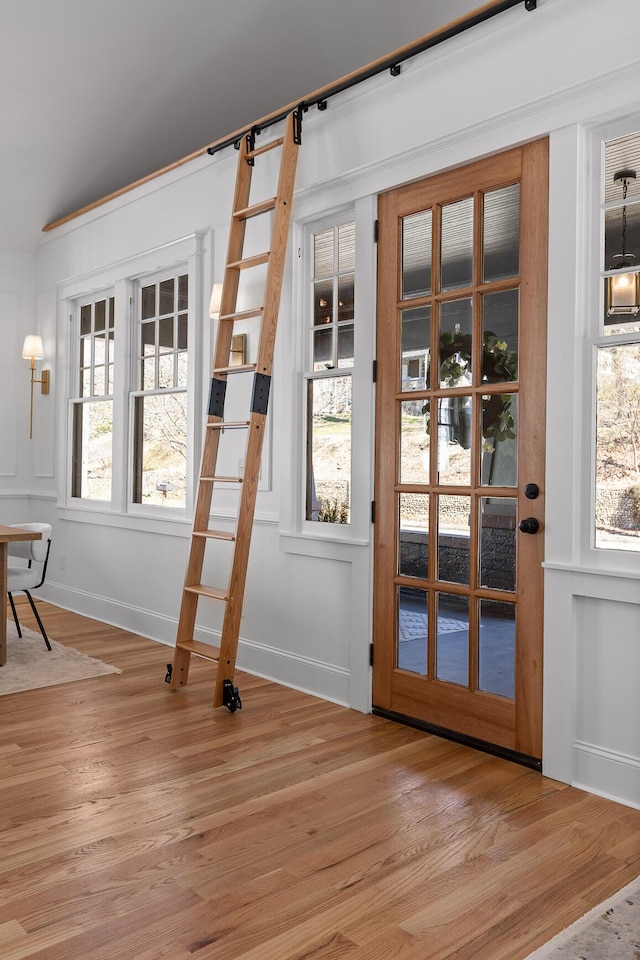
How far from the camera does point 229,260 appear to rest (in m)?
4.09

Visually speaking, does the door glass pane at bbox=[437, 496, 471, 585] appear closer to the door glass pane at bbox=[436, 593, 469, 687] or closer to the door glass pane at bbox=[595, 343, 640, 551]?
the door glass pane at bbox=[436, 593, 469, 687]

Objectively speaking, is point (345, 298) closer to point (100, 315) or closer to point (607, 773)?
point (607, 773)

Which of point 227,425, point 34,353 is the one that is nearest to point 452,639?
point 227,425

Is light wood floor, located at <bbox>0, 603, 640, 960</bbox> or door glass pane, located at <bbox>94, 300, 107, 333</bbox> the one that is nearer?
light wood floor, located at <bbox>0, 603, 640, 960</bbox>

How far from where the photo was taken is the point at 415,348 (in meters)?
3.54

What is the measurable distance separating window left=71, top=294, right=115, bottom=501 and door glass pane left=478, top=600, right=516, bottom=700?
11.3 ft

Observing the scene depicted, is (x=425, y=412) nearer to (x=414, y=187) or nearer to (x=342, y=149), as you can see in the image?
(x=414, y=187)

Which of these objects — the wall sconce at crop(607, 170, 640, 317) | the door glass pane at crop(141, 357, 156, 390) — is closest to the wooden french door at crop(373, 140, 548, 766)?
the wall sconce at crop(607, 170, 640, 317)

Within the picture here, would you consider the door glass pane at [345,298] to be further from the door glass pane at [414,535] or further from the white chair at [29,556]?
the white chair at [29,556]

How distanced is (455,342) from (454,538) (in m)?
0.85

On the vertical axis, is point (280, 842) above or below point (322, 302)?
below

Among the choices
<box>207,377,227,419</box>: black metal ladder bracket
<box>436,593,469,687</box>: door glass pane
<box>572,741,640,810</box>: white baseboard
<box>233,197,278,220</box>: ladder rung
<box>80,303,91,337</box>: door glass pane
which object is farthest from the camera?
<box>80,303,91,337</box>: door glass pane

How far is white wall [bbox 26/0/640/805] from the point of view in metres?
2.83

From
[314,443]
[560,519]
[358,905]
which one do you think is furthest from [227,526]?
[358,905]
